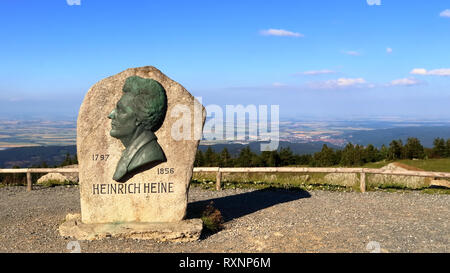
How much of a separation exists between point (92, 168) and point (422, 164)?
13.6 meters

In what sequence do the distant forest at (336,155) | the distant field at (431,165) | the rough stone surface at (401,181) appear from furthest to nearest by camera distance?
the distant forest at (336,155), the distant field at (431,165), the rough stone surface at (401,181)

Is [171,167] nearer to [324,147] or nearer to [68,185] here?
[68,185]

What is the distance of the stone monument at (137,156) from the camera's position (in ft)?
22.9

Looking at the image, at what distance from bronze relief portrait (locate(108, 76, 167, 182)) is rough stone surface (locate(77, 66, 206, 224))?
0.14 m

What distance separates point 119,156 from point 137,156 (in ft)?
1.26

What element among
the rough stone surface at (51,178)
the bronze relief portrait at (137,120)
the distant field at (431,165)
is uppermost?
the bronze relief portrait at (137,120)

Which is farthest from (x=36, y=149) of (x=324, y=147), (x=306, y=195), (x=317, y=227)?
(x=317, y=227)

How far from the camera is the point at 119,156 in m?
7.11

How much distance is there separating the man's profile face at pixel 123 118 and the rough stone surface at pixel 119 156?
0.42 ft

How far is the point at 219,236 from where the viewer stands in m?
7.23

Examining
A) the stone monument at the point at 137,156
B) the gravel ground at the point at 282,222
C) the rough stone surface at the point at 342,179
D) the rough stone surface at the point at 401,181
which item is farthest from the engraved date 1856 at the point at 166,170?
the rough stone surface at the point at 401,181

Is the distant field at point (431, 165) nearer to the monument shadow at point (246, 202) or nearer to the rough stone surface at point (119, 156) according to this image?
the monument shadow at point (246, 202)

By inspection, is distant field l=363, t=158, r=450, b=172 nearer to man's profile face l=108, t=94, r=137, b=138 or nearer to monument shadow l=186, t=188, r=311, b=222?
monument shadow l=186, t=188, r=311, b=222

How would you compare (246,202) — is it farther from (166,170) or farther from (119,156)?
(119,156)
